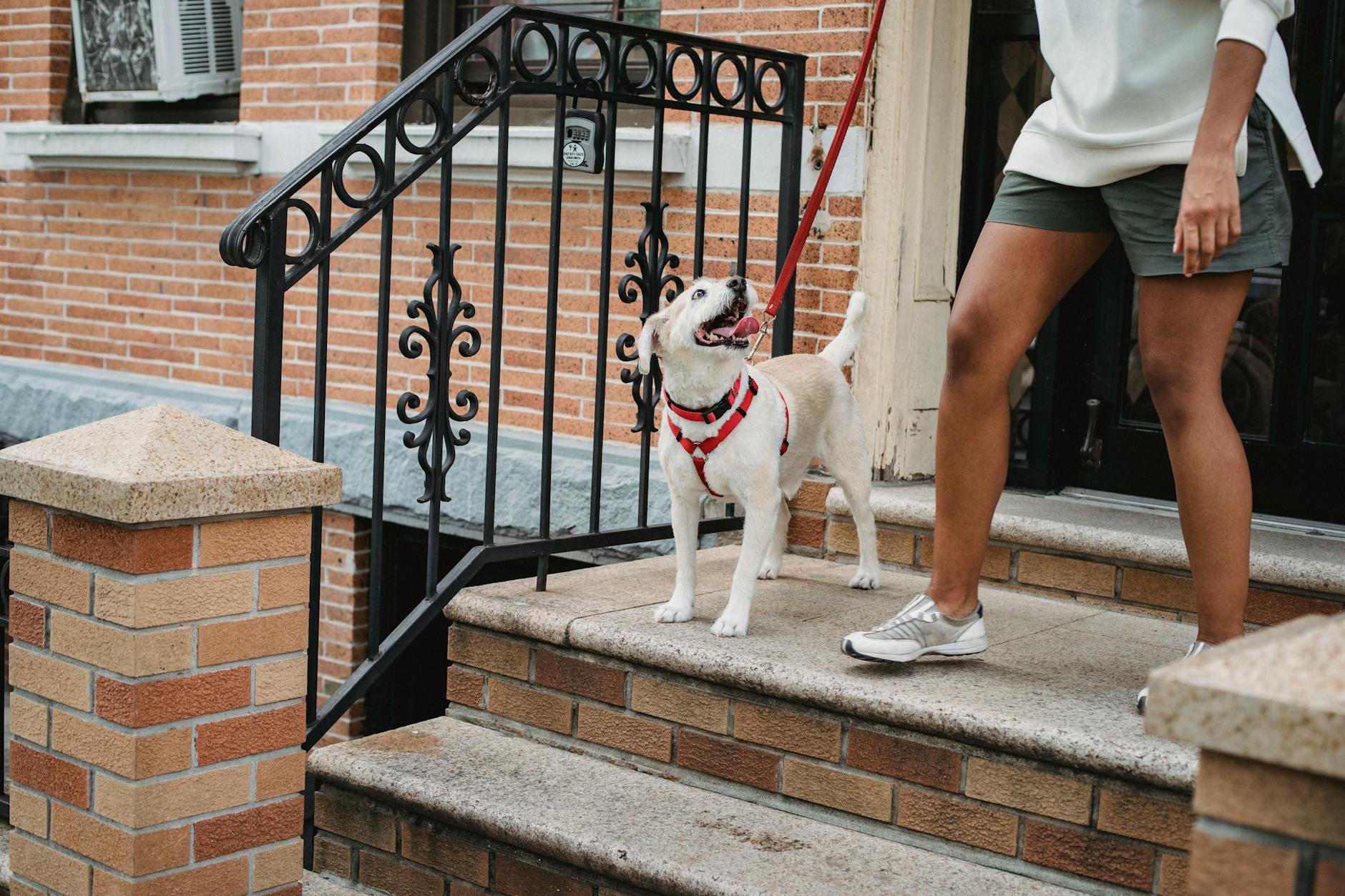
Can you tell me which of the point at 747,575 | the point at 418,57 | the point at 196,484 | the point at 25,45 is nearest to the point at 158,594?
the point at 196,484

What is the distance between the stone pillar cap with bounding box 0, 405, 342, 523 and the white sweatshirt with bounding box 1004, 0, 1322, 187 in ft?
5.36

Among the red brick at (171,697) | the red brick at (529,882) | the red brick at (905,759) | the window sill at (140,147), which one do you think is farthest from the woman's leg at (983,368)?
the window sill at (140,147)

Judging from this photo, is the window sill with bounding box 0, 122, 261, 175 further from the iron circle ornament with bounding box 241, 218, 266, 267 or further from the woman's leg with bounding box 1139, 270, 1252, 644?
the woman's leg with bounding box 1139, 270, 1252, 644

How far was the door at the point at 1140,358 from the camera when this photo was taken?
13.0 feet

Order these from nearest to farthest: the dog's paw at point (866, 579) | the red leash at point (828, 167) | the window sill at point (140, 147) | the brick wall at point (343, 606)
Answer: the red leash at point (828, 167) < the dog's paw at point (866, 579) < the brick wall at point (343, 606) < the window sill at point (140, 147)

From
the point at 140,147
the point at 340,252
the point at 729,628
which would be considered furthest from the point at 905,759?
the point at 140,147

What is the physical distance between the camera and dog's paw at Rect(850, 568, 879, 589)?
3.82 metres

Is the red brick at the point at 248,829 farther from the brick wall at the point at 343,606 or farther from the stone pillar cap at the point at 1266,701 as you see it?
the brick wall at the point at 343,606

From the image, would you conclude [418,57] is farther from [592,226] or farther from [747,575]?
[747,575]

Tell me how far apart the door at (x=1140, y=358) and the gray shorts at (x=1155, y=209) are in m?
1.35

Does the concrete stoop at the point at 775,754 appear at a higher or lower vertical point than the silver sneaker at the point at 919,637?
lower

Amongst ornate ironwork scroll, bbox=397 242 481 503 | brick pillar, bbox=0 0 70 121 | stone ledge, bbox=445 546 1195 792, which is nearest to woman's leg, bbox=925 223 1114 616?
stone ledge, bbox=445 546 1195 792

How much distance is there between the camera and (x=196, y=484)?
2.51 m

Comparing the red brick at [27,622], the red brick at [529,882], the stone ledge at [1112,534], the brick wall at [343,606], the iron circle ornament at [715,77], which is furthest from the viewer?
the brick wall at [343,606]
